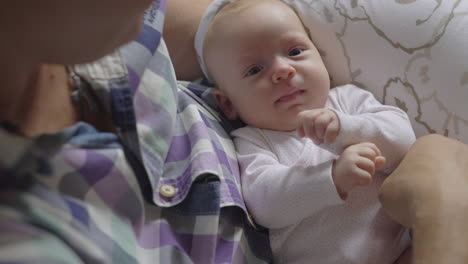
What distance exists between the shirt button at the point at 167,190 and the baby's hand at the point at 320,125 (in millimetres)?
220

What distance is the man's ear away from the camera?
97cm

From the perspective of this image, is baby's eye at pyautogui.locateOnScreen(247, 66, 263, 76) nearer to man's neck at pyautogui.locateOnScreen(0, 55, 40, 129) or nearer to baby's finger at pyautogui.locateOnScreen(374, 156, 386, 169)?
baby's finger at pyautogui.locateOnScreen(374, 156, 386, 169)

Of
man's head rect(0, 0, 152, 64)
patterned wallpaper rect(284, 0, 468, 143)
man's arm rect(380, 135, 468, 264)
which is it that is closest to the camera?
man's head rect(0, 0, 152, 64)

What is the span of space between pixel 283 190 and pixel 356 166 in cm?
12

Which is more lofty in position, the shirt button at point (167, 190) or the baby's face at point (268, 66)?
the baby's face at point (268, 66)

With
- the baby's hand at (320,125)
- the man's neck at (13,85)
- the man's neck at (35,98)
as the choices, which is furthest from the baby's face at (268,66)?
the man's neck at (13,85)

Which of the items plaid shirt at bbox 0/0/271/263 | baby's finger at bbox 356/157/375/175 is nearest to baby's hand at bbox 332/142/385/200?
baby's finger at bbox 356/157/375/175

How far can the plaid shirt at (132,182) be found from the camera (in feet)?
1.65

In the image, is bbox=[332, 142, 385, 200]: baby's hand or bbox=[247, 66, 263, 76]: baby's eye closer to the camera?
bbox=[332, 142, 385, 200]: baby's hand

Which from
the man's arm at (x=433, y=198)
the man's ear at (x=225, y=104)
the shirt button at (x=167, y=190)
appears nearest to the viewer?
the man's arm at (x=433, y=198)

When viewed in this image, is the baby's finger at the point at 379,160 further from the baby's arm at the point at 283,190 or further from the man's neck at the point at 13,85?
the man's neck at the point at 13,85

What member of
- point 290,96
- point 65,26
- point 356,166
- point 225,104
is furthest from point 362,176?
point 65,26

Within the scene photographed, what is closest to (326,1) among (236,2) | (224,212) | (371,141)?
(236,2)

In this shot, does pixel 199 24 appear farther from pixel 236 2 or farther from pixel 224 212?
pixel 224 212
